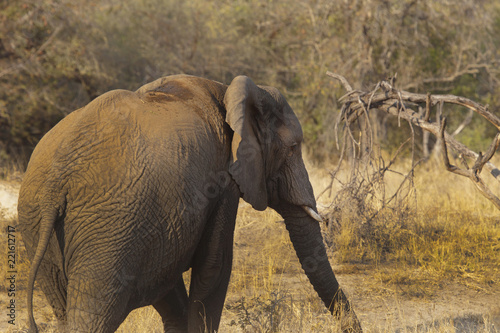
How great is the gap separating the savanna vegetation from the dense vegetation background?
0.04 metres

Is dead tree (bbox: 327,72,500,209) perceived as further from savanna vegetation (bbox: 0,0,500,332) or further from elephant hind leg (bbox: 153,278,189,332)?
elephant hind leg (bbox: 153,278,189,332)

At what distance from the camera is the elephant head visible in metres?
3.91

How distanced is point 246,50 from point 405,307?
31.0 feet

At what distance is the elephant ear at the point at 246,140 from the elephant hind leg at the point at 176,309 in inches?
35.7

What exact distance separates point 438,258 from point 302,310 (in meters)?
2.00

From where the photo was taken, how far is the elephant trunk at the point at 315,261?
4348 mm

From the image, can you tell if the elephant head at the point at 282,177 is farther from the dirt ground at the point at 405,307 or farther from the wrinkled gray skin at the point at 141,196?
the dirt ground at the point at 405,307

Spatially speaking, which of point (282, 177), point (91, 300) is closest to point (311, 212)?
point (282, 177)

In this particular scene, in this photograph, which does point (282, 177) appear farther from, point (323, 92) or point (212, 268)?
point (323, 92)

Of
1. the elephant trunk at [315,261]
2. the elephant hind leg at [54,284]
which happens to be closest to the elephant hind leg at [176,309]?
the elephant trunk at [315,261]

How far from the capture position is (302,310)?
17.0 feet

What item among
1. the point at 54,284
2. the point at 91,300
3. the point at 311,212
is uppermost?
the point at 311,212

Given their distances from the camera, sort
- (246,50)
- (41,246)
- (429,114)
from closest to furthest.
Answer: (41,246), (429,114), (246,50)

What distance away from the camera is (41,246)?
9.87ft
